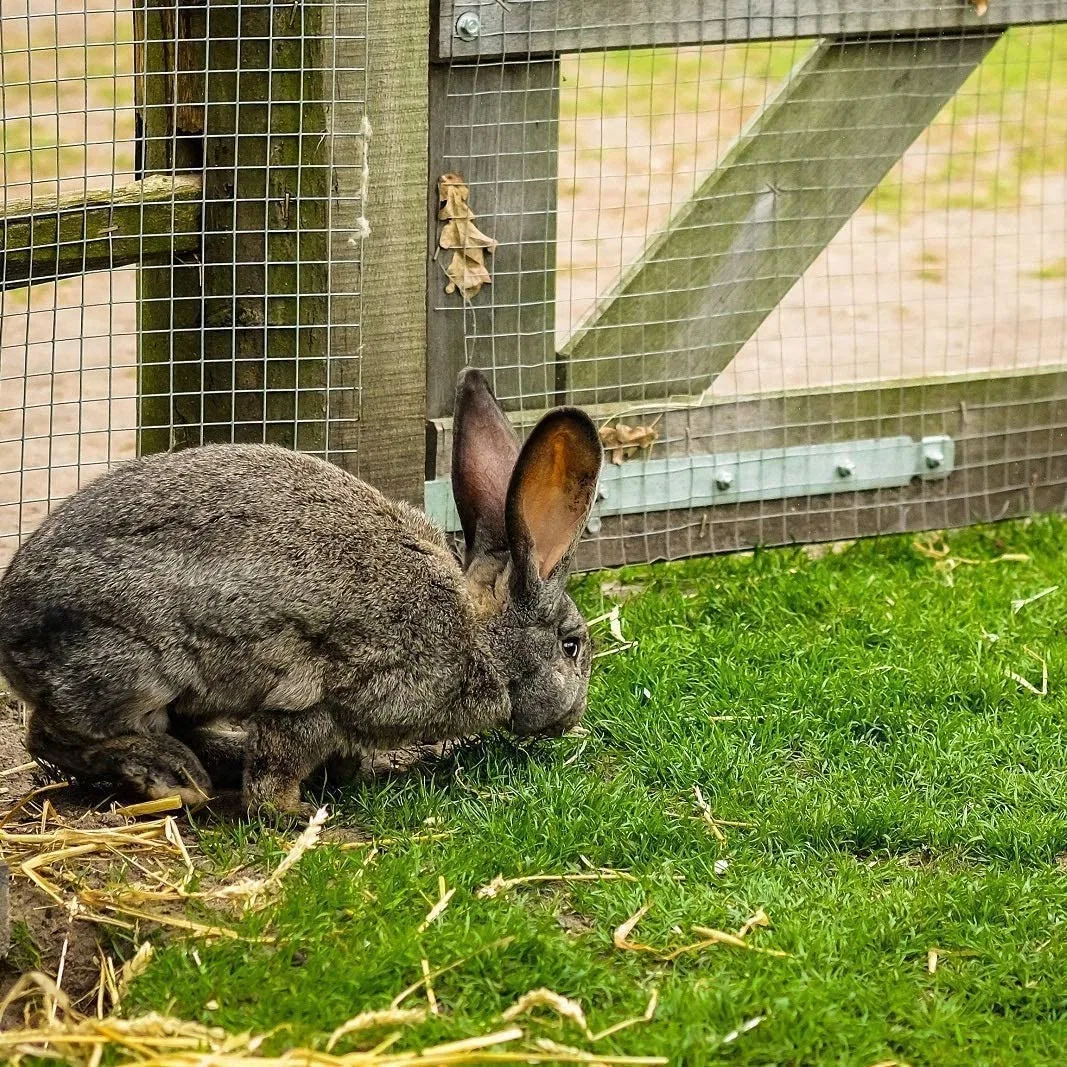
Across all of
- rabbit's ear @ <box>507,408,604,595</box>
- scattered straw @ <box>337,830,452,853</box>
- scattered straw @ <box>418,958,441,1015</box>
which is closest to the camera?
scattered straw @ <box>418,958,441,1015</box>

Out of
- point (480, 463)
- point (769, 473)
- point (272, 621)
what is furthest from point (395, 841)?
point (769, 473)

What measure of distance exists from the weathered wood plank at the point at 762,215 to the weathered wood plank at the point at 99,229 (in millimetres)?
1365

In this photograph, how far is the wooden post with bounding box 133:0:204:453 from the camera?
4.66 m

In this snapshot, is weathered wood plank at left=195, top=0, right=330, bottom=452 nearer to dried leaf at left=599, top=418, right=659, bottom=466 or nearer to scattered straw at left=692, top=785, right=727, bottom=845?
dried leaf at left=599, top=418, right=659, bottom=466

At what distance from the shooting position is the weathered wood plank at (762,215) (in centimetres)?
546

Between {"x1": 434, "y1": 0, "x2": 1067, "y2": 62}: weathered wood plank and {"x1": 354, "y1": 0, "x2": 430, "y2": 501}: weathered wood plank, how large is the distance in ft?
0.52

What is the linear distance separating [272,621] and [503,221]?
5.81ft

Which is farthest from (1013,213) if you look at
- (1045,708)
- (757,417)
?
(1045,708)

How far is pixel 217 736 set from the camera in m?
4.43

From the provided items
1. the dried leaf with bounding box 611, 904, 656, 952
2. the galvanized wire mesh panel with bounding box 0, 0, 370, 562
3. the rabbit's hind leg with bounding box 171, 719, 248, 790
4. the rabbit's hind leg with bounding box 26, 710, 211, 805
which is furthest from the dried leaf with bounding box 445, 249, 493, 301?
the dried leaf with bounding box 611, 904, 656, 952

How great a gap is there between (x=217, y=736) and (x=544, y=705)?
→ 2.90ft

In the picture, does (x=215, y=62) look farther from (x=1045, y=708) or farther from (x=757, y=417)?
(x=1045, y=708)

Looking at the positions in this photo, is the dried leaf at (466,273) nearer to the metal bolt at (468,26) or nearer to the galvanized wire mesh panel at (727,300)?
the galvanized wire mesh panel at (727,300)

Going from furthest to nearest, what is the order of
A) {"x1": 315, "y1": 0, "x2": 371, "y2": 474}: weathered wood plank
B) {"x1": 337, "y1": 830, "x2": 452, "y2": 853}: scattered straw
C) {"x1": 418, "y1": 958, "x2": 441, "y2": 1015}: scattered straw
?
1. {"x1": 315, "y1": 0, "x2": 371, "y2": 474}: weathered wood plank
2. {"x1": 337, "y1": 830, "x2": 452, "y2": 853}: scattered straw
3. {"x1": 418, "y1": 958, "x2": 441, "y2": 1015}: scattered straw
